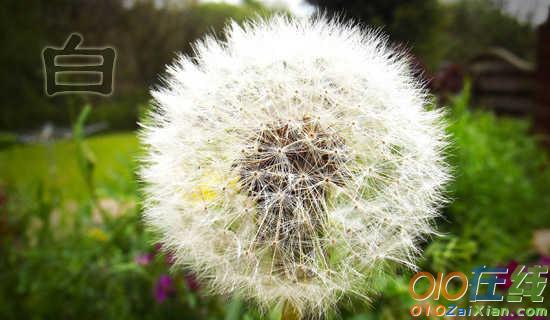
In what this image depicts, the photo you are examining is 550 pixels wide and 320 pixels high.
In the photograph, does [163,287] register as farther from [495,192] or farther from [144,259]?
[495,192]

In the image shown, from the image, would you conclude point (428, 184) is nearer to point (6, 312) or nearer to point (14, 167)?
point (6, 312)

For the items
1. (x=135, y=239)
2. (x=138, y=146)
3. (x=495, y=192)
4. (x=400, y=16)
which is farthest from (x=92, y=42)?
(x=495, y=192)

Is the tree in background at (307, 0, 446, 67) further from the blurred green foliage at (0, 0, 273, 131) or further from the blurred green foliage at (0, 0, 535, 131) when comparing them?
the blurred green foliage at (0, 0, 273, 131)

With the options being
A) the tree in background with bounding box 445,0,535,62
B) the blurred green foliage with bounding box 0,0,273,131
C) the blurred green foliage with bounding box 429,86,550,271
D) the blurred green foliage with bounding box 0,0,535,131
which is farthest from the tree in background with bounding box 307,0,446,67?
the blurred green foliage with bounding box 0,0,273,131

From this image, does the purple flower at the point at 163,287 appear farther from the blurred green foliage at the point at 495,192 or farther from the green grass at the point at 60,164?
the blurred green foliage at the point at 495,192

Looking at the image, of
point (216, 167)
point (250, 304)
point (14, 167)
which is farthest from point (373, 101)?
point (14, 167)

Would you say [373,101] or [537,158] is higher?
[537,158]
